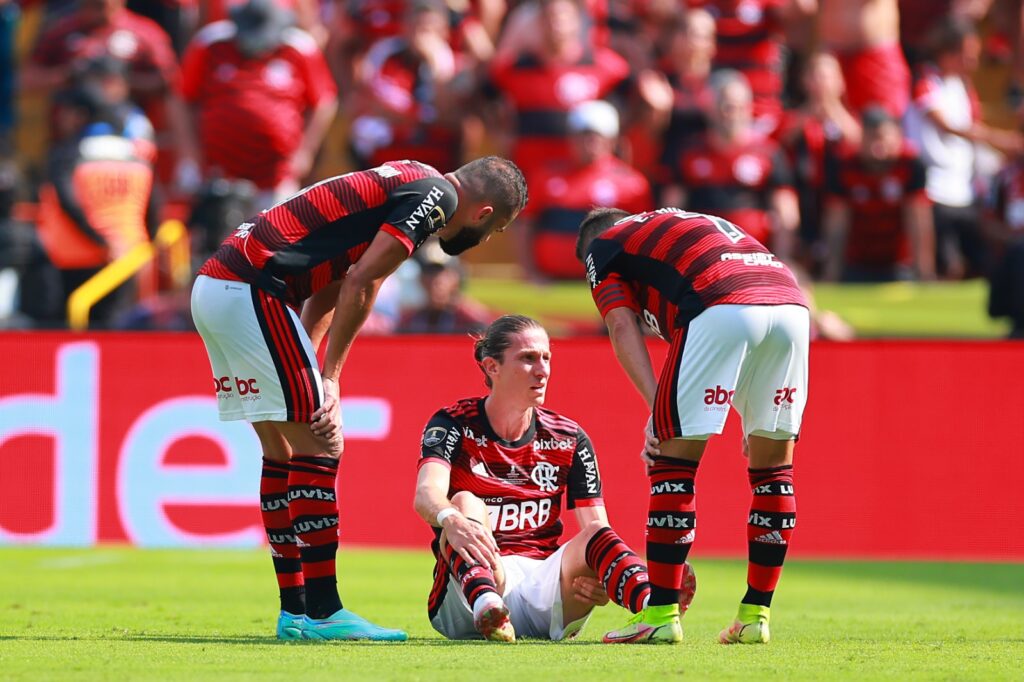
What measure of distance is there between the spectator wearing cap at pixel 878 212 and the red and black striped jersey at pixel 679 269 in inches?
286

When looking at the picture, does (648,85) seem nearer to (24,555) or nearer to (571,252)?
(571,252)

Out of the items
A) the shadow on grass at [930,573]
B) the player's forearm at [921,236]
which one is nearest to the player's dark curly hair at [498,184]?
the shadow on grass at [930,573]

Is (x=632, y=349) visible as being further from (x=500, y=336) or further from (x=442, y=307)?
(x=442, y=307)

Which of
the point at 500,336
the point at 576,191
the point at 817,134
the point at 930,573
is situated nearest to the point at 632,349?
the point at 500,336

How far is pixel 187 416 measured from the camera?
1098cm

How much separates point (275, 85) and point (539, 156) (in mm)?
2406

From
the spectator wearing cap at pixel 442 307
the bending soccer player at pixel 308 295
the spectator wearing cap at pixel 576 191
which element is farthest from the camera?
the spectator wearing cap at pixel 576 191

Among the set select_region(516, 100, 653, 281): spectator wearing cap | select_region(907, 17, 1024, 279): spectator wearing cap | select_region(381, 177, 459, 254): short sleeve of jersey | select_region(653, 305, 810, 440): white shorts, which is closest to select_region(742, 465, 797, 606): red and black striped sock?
select_region(653, 305, 810, 440): white shorts

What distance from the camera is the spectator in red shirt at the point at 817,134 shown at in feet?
45.1

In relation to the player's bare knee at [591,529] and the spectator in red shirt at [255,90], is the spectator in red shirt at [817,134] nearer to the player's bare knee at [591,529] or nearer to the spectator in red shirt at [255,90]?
the spectator in red shirt at [255,90]

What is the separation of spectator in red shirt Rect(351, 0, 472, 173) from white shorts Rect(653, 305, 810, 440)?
300 inches

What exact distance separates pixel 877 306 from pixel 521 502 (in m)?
7.61

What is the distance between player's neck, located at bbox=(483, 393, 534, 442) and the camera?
263 inches

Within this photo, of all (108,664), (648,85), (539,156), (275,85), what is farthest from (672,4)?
(108,664)
